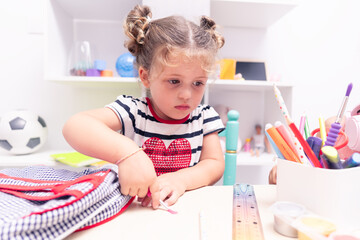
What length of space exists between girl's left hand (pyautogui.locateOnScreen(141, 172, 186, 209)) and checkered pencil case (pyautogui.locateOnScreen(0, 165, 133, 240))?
1.7 inches

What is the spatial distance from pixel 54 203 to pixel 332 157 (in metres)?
0.34

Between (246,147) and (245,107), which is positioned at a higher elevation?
(245,107)

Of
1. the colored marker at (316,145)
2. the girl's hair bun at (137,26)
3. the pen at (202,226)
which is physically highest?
the girl's hair bun at (137,26)

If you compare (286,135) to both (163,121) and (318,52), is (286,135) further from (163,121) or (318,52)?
(318,52)

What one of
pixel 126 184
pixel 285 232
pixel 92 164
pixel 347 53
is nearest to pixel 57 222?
pixel 126 184

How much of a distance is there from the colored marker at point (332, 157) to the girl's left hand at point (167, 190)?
0.77 feet

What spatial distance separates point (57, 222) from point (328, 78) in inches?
64.6

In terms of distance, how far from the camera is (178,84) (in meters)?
0.65

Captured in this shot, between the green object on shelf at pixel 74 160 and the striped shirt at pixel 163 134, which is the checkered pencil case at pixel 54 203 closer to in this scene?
the striped shirt at pixel 163 134

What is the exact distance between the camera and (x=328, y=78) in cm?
156

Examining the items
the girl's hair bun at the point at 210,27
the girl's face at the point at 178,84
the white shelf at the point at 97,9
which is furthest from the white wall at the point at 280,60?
the girl's face at the point at 178,84

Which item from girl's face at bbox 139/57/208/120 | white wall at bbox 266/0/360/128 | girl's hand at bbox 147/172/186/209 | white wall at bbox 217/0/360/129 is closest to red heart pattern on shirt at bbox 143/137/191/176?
girl's face at bbox 139/57/208/120

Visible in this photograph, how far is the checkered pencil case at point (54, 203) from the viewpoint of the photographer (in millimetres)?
281

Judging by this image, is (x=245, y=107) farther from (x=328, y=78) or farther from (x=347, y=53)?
(x=347, y=53)
